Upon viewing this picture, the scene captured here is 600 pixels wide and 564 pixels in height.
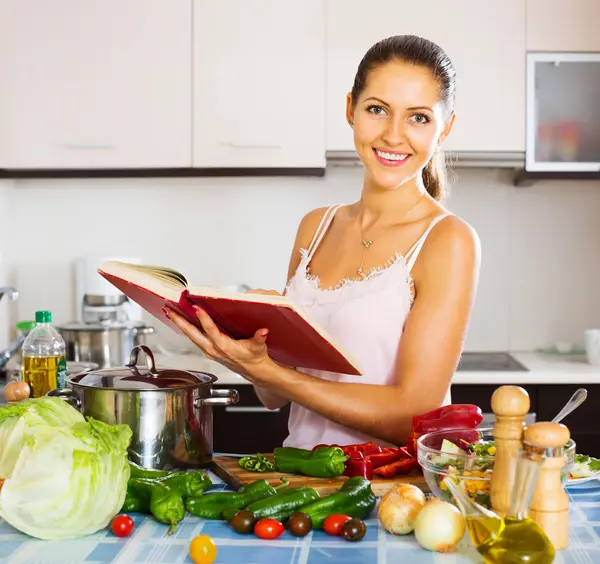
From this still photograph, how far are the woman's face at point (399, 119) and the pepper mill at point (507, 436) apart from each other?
0.74 meters

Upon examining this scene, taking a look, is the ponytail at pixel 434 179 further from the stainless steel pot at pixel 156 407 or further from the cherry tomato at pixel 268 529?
the cherry tomato at pixel 268 529

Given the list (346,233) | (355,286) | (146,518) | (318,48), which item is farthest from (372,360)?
(318,48)

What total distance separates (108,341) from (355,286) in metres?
1.35

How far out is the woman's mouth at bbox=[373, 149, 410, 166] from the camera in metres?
1.79

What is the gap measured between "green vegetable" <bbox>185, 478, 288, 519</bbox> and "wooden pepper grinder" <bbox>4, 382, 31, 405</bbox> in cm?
52

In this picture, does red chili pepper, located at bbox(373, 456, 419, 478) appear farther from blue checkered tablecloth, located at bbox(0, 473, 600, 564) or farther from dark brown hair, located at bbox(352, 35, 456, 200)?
dark brown hair, located at bbox(352, 35, 456, 200)

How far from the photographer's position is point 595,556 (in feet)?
3.68

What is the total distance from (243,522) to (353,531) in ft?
0.49

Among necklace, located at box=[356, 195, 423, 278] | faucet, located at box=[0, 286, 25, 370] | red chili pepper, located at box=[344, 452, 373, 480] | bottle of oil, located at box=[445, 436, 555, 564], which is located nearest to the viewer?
bottle of oil, located at box=[445, 436, 555, 564]

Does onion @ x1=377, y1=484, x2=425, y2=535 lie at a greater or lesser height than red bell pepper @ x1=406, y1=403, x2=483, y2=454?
lesser

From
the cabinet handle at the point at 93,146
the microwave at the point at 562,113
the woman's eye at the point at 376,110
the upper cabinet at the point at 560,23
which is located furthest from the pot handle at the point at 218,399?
the upper cabinet at the point at 560,23

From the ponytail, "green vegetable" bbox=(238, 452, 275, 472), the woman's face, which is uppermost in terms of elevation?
the woman's face

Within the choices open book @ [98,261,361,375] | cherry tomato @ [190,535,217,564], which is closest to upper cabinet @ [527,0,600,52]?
open book @ [98,261,361,375]

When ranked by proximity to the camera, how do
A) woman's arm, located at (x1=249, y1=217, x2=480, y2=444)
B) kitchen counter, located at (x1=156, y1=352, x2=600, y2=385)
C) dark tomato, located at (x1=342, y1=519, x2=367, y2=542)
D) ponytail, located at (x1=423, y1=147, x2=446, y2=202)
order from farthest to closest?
kitchen counter, located at (x1=156, y1=352, x2=600, y2=385) < ponytail, located at (x1=423, y1=147, x2=446, y2=202) < woman's arm, located at (x1=249, y1=217, x2=480, y2=444) < dark tomato, located at (x1=342, y1=519, x2=367, y2=542)
